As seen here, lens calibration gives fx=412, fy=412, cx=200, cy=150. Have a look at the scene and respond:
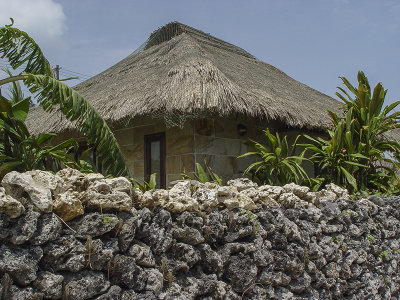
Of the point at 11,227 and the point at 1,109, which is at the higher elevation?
the point at 1,109

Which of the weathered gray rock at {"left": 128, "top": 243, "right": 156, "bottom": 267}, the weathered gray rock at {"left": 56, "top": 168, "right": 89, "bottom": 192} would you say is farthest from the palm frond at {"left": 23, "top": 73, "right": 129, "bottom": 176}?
the weathered gray rock at {"left": 128, "top": 243, "right": 156, "bottom": 267}

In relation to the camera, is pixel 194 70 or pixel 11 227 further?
pixel 194 70

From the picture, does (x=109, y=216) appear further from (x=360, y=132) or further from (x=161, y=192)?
(x=360, y=132)

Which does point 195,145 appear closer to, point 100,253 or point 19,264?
point 100,253

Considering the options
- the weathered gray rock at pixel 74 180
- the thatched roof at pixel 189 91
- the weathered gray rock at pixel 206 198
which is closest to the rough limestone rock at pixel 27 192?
the weathered gray rock at pixel 74 180

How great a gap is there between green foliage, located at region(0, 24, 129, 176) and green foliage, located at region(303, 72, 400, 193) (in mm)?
2706

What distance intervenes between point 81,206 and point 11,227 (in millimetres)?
363

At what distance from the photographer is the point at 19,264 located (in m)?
1.86

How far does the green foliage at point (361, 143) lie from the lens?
5.64m

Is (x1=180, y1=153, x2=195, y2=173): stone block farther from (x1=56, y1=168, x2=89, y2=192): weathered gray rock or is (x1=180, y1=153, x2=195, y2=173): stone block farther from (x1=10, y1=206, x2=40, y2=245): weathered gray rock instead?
(x1=10, y1=206, x2=40, y2=245): weathered gray rock

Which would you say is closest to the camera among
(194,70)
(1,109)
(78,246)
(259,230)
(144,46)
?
(78,246)

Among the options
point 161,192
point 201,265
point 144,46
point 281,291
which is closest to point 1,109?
point 161,192

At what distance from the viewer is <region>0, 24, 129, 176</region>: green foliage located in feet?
13.6

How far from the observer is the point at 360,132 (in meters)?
5.92
